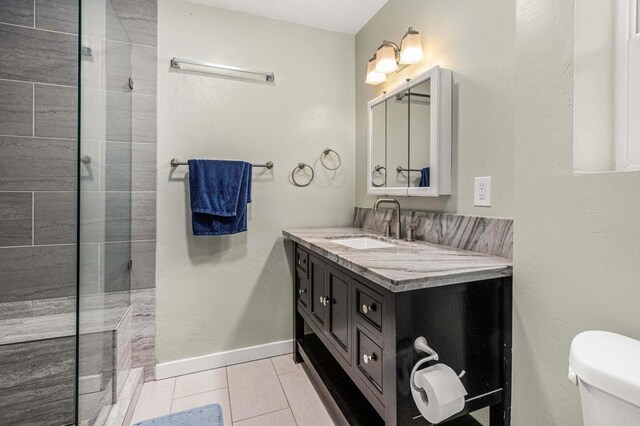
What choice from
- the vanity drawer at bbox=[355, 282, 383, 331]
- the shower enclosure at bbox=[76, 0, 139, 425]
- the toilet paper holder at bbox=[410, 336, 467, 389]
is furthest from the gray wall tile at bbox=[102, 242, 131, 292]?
the toilet paper holder at bbox=[410, 336, 467, 389]

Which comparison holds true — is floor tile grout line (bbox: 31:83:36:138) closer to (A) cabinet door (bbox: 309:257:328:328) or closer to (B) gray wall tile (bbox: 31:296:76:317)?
(B) gray wall tile (bbox: 31:296:76:317)

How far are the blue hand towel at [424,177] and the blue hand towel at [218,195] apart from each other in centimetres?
101

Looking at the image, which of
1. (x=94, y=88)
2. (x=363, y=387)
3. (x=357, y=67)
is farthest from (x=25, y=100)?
(x=363, y=387)

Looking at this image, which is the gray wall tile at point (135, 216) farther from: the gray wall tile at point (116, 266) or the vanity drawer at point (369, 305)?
the vanity drawer at point (369, 305)

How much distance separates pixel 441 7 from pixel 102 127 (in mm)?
1643

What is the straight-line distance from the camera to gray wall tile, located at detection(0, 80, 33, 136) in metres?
1.56

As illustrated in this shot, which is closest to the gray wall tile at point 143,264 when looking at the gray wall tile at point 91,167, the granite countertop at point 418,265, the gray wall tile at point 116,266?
the gray wall tile at point 116,266

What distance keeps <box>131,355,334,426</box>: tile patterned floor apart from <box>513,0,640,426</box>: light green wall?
3.20 ft

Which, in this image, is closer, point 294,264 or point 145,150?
point 145,150

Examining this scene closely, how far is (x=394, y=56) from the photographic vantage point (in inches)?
67.4

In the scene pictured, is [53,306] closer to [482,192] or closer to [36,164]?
[36,164]

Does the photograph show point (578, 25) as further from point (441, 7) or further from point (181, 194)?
point (181, 194)

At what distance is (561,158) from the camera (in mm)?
860

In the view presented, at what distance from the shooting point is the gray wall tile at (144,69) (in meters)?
1.76
